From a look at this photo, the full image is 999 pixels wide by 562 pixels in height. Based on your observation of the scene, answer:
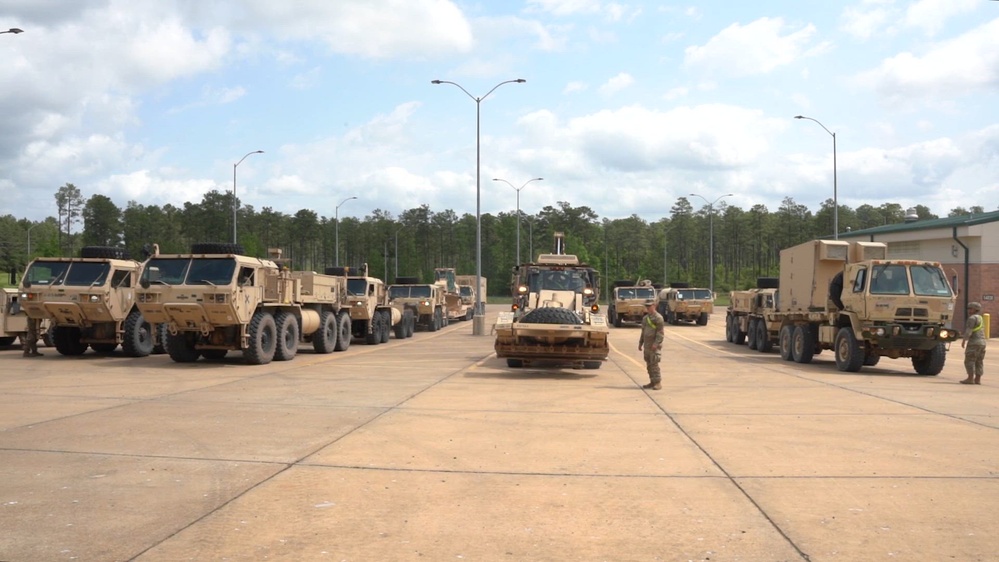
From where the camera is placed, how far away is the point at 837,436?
996cm

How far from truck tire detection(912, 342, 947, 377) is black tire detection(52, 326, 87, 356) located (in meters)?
20.3

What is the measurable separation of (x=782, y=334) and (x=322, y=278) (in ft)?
42.6

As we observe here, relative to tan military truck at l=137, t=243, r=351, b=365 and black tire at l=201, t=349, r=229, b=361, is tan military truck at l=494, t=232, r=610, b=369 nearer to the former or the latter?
tan military truck at l=137, t=243, r=351, b=365

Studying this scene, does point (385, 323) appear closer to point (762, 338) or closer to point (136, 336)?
point (136, 336)

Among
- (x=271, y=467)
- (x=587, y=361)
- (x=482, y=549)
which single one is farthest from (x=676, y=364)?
(x=482, y=549)

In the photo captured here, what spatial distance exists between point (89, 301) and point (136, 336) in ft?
4.66

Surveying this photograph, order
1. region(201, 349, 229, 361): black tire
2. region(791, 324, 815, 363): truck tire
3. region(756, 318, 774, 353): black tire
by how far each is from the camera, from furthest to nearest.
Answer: region(756, 318, 774, 353): black tire
region(791, 324, 815, 363): truck tire
region(201, 349, 229, 361): black tire

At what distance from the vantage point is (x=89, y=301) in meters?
19.9

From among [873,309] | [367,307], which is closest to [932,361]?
[873,309]

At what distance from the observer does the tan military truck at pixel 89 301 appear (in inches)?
784

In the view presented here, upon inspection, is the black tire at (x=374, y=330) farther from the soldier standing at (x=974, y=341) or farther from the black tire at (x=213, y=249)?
the soldier standing at (x=974, y=341)

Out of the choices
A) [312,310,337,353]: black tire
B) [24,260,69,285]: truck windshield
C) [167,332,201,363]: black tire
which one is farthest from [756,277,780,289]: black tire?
[24,260,69,285]: truck windshield

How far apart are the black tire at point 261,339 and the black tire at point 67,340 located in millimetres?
5173

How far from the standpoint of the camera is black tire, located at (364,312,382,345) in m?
28.2
